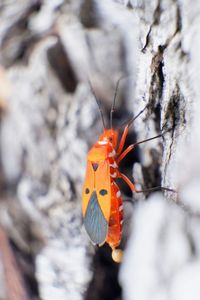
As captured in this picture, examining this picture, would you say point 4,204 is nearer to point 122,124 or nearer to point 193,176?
point 122,124

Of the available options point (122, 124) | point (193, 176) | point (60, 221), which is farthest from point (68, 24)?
point (193, 176)

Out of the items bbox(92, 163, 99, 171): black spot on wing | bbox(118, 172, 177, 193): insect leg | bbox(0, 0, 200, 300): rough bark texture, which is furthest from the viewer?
bbox(92, 163, 99, 171): black spot on wing

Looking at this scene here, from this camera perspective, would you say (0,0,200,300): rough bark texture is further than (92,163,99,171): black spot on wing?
No

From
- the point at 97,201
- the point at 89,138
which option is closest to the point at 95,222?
the point at 97,201

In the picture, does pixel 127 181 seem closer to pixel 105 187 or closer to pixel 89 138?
pixel 105 187

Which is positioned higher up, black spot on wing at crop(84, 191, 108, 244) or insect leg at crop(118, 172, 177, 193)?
insect leg at crop(118, 172, 177, 193)

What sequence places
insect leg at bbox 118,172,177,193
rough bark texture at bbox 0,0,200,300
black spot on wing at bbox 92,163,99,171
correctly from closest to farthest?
1. rough bark texture at bbox 0,0,200,300
2. insect leg at bbox 118,172,177,193
3. black spot on wing at bbox 92,163,99,171

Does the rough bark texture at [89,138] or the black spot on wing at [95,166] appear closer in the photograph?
the rough bark texture at [89,138]
